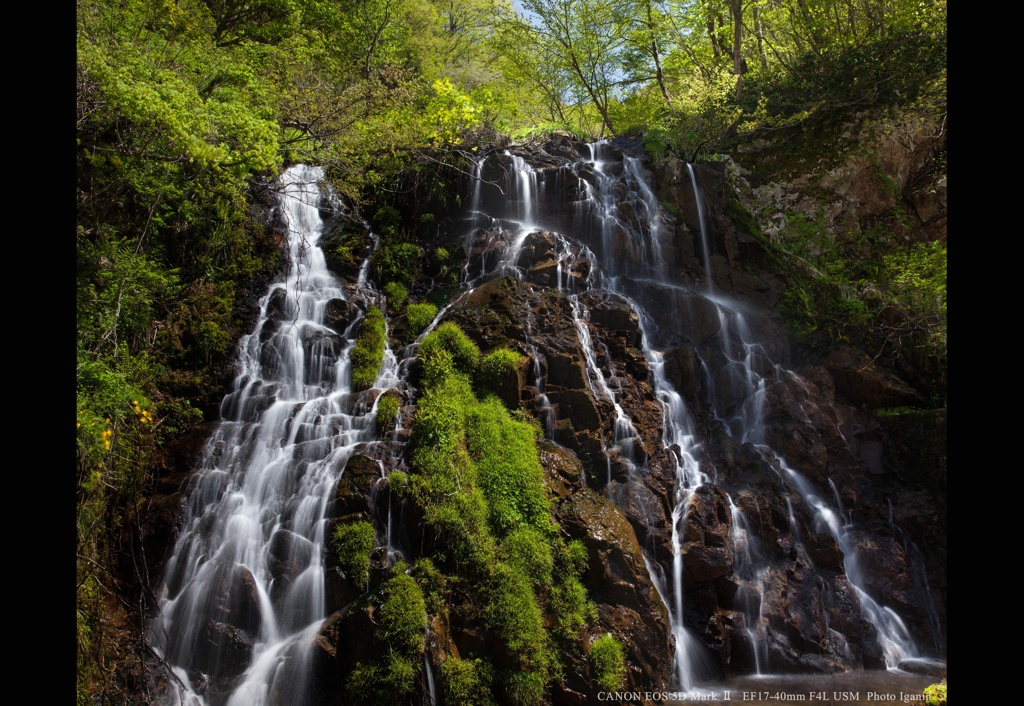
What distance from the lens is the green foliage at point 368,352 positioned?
9.24 m

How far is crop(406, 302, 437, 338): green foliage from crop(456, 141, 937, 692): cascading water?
1.32 m

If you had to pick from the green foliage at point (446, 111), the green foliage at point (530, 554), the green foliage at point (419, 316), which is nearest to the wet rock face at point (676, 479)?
the green foliage at point (530, 554)

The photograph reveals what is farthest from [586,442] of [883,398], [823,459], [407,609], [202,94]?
[202,94]

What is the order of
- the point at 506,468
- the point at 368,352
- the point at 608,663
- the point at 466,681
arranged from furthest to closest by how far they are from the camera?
1. the point at 368,352
2. the point at 506,468
3. the point at 608,663
4. the point at 466,681

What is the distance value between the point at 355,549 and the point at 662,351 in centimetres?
707

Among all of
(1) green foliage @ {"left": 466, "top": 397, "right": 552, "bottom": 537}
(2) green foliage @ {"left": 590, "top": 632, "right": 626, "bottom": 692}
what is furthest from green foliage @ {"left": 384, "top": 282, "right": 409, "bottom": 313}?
(2) green foliage @ {"left": 590, "top": 632, "right": 626, "bottom": 692}

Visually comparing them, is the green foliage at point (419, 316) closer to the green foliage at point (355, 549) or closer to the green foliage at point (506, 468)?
the green foliage at point (506, 468)

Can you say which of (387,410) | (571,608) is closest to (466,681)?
(571,608)

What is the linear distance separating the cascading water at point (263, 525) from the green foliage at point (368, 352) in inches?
6.7

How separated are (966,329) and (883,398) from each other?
402 inches

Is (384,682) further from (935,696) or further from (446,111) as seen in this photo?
(446,111)

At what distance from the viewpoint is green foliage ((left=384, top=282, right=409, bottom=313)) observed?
11.2 metres

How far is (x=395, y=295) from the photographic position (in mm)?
11375
